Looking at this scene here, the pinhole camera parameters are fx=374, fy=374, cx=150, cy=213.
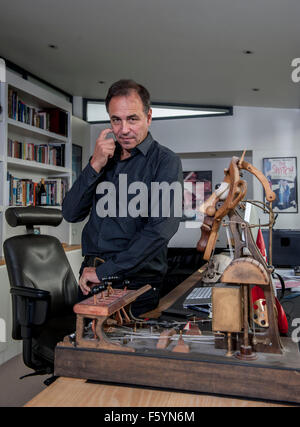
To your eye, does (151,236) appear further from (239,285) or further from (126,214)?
(239,285)

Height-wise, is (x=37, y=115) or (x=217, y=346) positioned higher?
(x=37, y=115)

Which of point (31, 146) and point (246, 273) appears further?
point (31, 146)

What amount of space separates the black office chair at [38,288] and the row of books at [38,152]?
207 centimetres

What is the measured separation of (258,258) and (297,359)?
0.25 meters

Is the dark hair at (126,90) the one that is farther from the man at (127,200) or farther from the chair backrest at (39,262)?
the chair backrest at (39,262)

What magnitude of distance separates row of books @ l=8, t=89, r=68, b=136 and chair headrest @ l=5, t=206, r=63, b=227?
2.09 m

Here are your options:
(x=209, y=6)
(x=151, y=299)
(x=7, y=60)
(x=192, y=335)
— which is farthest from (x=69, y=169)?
(x=192, y=335)

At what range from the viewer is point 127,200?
1373 millimetres

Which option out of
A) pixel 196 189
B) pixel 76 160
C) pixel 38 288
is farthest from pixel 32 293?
pixel 196 189

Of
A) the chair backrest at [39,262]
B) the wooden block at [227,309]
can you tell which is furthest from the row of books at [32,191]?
the wooden block at [227,309]

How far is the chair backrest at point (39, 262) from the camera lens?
6.85 feet

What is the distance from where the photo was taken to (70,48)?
372cm

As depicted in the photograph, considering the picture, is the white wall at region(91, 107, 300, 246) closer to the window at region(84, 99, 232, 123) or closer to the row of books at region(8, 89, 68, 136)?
the window at region(84, 99, 232, 123)

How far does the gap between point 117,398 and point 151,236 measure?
0.57 meters
